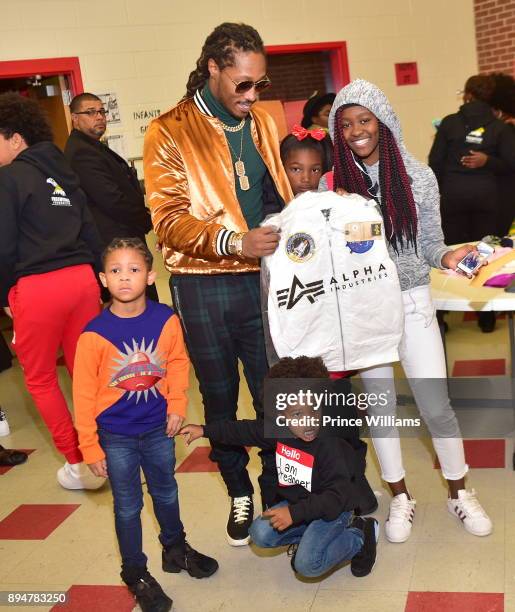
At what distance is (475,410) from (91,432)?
2.06m

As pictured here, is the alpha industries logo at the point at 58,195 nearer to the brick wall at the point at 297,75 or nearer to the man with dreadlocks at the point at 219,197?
the man with dreadlocks at the point at 219,197

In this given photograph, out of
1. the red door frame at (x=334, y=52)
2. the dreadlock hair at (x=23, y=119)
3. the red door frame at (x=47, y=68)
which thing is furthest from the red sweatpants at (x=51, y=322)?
the red door frame at (x=334, y=52)

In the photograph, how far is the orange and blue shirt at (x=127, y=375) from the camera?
2.26 m

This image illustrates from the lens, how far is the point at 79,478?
11.0ft

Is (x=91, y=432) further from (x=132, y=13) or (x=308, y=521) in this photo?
(x=132, y=13)

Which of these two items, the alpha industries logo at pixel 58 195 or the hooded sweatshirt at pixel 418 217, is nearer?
the hooded sweatshirt at pixel 418 217

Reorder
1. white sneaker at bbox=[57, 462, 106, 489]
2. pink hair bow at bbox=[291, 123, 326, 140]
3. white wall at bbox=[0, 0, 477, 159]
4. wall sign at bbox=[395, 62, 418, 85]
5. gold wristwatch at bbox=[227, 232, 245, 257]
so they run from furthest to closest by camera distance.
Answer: wall sign at bbox=[395, 62, 418, 85] < white wall at bbox=[0, 0, 477, 159] < white sneaker at bbox=[57, 462, 106, 489] < pink hair bow at bbox=[291, 123, 326, 140] < gold wristwatch at bbox=[227, 232, 245, 257]

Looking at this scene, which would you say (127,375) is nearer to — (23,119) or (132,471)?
(132,471)

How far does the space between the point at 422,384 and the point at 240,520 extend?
2.57 feet

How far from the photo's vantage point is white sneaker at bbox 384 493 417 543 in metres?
2.61

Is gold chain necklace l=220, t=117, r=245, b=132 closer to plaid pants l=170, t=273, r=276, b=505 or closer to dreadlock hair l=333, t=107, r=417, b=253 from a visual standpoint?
dreadlock hair l=333, t=107, r=417, b=253

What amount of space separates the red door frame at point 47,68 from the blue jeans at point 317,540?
4593 millimetres

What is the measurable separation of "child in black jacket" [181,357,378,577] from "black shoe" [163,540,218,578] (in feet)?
0.69

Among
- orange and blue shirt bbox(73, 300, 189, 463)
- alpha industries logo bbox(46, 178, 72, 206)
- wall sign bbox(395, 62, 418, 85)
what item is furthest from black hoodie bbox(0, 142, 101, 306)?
wall sign bbox(395, 62, 418, 85)
